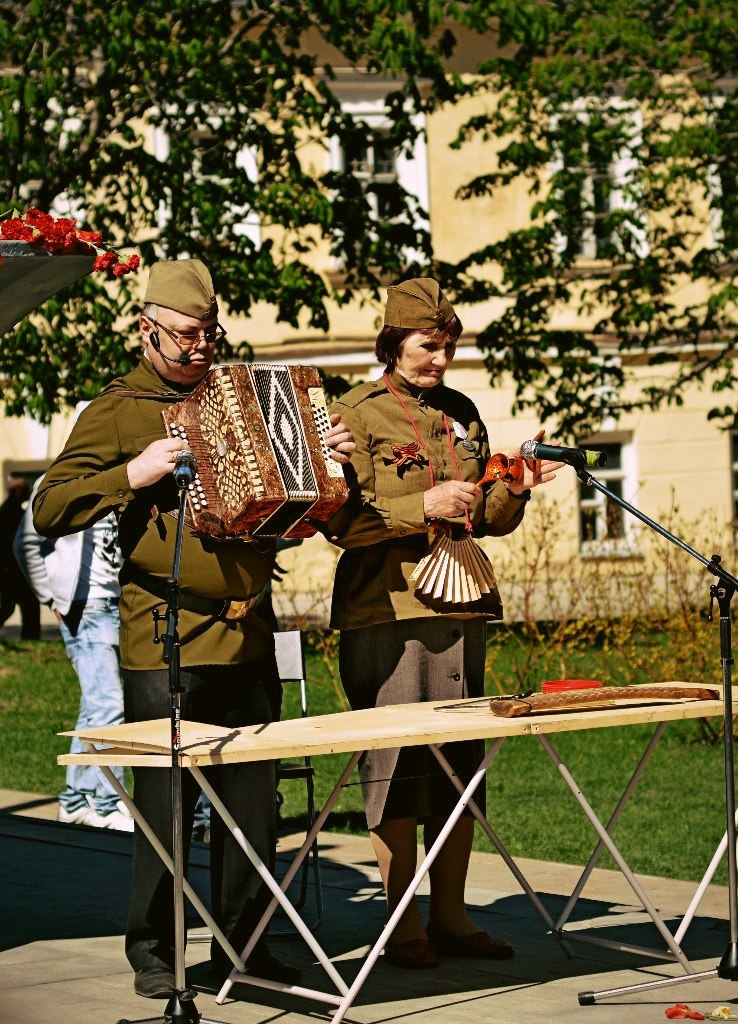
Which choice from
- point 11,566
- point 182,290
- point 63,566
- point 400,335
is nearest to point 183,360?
point 182,290

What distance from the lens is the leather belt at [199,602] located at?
557 cm

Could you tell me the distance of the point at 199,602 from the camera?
18.3 ft

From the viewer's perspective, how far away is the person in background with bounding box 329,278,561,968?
19.7 ft

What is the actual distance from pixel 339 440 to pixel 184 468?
26.5 inches

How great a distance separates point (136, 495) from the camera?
556 centimetres

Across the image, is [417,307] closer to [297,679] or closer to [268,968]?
[297,679]

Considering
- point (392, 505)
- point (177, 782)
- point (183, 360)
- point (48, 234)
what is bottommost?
point (177, 782)

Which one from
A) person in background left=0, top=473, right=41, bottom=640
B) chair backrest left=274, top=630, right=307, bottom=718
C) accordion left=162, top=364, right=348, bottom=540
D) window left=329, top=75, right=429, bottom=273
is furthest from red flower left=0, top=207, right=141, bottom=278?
window left=329, top=75, right=429, bottom=273

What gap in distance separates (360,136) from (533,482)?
10.8 metres

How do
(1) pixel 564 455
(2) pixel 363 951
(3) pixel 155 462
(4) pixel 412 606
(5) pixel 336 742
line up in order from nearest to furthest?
(5) pixel 336 742
(3) pixel 155 462
(1) pixel 564 455
(4) pixel 412 606
(2) pixel 363 951

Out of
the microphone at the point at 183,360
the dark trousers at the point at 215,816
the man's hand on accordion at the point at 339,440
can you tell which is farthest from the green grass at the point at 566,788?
the microphone at the point at 183,360

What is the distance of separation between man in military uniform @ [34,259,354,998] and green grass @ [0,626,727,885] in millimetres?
2839

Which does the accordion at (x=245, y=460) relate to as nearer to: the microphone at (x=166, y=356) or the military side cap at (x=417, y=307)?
the microphone at (x=166, y=356)

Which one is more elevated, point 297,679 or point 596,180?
point 596,180
